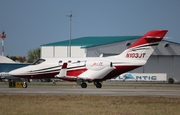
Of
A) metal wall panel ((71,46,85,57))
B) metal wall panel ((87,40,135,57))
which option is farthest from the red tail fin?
metal wall panel ((71,46,85,57))

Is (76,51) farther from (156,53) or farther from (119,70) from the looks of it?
(119,70)

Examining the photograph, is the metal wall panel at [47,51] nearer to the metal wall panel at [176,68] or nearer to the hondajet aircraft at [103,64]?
the metal wall panel at [176,68]

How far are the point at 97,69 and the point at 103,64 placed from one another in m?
0.88

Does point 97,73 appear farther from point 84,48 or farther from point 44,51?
point 44,51

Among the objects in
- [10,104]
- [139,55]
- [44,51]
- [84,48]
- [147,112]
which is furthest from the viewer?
[44,51]

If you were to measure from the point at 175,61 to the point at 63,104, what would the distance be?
6463 cm

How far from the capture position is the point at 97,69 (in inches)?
1895

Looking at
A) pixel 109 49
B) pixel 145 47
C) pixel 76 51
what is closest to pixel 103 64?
pixel 145 47

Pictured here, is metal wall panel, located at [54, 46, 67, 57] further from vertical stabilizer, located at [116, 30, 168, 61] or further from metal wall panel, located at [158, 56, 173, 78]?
vertical stabilizer, located at [116, 30, 168, 61]

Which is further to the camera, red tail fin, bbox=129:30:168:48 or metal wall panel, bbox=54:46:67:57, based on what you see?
metal wall panel, bbox=54:46:67:57

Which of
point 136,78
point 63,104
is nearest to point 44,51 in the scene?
point 136,78

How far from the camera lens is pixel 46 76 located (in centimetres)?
4997

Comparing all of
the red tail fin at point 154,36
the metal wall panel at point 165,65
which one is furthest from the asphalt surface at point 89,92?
the metal wall panel at point 165,65

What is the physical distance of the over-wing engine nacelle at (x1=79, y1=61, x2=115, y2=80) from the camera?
1877 inches
